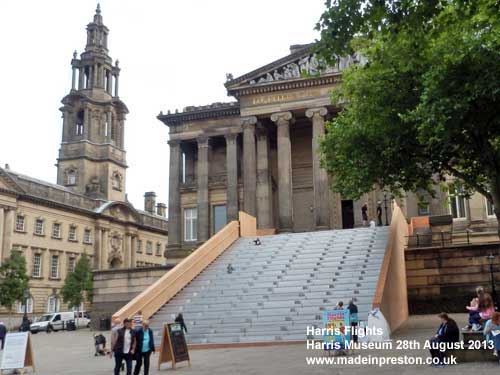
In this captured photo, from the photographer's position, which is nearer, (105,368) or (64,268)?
(105,368)

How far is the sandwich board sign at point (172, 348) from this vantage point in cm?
1519

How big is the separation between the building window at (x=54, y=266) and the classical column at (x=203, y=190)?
1215 inches

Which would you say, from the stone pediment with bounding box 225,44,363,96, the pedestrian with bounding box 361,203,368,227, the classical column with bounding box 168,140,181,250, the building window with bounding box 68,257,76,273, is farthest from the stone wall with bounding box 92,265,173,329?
the building window with bounding box 68,257,76,273

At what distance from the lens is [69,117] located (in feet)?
282

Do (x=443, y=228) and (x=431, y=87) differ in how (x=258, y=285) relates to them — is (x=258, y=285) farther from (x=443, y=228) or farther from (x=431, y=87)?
(x=443, y=228)

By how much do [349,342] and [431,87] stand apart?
7840mm

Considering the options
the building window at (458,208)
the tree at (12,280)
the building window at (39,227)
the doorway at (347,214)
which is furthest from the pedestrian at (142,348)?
the building window at (39,227)

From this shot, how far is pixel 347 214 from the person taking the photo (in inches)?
1667

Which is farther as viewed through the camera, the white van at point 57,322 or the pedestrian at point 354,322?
the white van at point 57,322

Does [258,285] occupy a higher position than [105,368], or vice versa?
[258,285]

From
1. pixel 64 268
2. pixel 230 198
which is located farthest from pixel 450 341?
pixel 64 268

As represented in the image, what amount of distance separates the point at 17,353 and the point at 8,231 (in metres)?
47.4

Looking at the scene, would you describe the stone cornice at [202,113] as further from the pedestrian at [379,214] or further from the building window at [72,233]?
the building window at [72,233]

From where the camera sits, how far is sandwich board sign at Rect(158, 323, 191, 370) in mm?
15187
